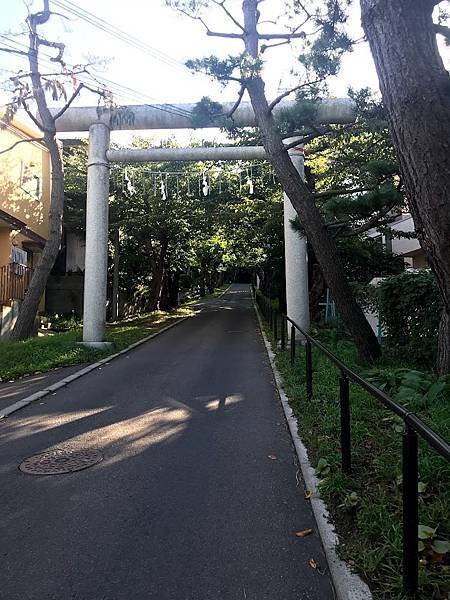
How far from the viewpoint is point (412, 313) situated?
28.3 ft

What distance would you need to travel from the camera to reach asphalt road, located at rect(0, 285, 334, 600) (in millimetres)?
2764

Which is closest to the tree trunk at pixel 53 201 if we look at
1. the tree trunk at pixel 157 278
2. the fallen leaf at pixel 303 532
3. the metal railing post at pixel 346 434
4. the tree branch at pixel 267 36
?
the tree branch at pixel 267 36

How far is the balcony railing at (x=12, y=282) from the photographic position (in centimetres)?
1483

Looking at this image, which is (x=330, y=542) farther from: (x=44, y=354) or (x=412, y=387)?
(x=44, y=354)

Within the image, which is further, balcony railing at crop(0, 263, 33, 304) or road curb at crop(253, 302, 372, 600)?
balcony railing at crop(0, 263, 33, 304)

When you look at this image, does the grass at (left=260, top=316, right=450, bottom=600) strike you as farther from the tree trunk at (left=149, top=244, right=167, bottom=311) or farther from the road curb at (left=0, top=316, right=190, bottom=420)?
the tree trunk at (left=149, top=244, right=167, bottom=311)

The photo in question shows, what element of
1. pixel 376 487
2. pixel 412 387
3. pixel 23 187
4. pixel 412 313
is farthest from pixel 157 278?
pixel 376 487

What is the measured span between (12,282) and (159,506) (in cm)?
1327

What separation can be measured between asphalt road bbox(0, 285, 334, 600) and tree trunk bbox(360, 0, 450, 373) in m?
2.79

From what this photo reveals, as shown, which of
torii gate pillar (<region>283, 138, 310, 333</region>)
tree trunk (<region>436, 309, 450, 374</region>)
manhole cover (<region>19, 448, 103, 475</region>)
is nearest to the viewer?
manhole cover (<region>19, 448, 103, 475</region>)

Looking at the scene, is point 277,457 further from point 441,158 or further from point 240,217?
point 240,217

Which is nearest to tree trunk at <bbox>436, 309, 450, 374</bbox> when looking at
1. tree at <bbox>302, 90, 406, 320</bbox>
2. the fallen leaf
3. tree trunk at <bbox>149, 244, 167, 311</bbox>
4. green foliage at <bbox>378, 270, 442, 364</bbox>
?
green foliage at <bbox>378, 270, 442, 364</bbox>

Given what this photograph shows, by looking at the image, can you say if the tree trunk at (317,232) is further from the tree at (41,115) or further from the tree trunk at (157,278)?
the tree trunk at (157,278)

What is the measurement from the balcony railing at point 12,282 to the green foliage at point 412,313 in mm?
11049
